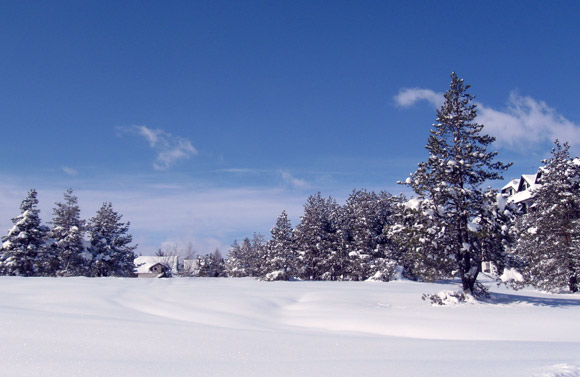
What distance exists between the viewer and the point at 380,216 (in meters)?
50.5

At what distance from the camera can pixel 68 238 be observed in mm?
44281

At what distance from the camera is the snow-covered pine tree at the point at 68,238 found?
44156 millimetres

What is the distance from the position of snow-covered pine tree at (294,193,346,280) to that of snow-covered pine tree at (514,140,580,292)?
2105cm

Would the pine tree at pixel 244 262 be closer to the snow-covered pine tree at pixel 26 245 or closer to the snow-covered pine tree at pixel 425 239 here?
the snow-covered pine tree at pixel 26 245

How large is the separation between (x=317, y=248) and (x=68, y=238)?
1107 inches

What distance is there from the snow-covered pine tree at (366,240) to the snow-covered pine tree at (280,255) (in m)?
7.15

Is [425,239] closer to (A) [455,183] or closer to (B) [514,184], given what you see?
(A) [455,183]

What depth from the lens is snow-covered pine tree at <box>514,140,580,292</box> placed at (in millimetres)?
31828

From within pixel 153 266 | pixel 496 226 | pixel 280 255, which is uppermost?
pixel 496 226

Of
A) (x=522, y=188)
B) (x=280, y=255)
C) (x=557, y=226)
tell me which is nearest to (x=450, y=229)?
(x=557, y=226)

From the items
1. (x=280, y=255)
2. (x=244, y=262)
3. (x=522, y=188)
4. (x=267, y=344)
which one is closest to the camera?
(x=267, y=344)

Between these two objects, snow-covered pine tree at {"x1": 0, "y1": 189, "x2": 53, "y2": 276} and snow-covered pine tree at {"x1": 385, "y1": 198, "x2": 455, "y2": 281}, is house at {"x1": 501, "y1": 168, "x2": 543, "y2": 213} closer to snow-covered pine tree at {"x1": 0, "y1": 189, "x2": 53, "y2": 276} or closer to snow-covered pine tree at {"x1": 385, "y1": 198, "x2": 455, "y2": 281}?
snow-covered pine tree at {"x1": 385, "y1": 198, "x2": 455, "y2": 281}

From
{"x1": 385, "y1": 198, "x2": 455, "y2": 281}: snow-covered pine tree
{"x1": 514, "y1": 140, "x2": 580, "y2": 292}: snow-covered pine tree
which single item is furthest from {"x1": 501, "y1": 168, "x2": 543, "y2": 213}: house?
{"x1": 385, "y1": 198, "x2": 455, "y2": 281}: snow-covered pine tree

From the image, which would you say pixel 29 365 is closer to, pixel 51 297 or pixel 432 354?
pixel 432 354
